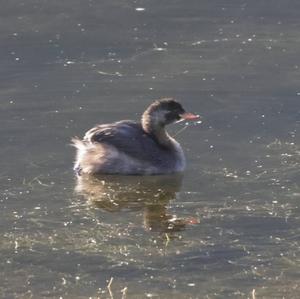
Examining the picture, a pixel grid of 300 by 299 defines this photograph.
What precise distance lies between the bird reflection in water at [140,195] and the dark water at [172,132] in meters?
0.02

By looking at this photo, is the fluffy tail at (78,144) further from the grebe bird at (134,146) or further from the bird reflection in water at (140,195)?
the bird reflection in water at (140,195)

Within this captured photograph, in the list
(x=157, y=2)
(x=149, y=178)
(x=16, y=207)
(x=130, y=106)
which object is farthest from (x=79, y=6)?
(x=16, y=207)

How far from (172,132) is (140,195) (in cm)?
180

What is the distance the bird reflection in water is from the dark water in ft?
0.06

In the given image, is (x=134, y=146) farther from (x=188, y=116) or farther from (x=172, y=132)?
(x=172, y=132)

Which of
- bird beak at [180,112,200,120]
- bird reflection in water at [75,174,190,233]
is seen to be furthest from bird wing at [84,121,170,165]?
bird beak at [180,112,200,120]

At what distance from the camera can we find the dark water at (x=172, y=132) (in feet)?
30.1

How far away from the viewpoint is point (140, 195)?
37.7ft

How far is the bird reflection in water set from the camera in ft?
34.6

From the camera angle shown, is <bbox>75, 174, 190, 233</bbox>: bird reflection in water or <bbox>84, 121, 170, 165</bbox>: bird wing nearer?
<bbox>75, 174, 190, 233</bbox>: bird reflection in water

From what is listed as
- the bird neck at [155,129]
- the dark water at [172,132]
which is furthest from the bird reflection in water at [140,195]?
the bird neck at [155,129]

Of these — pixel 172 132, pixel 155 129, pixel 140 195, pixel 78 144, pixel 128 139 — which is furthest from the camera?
pixel 172 132

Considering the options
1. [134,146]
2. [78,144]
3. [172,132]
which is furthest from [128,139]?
[172,132]

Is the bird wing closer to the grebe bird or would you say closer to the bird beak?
the grebe bird
